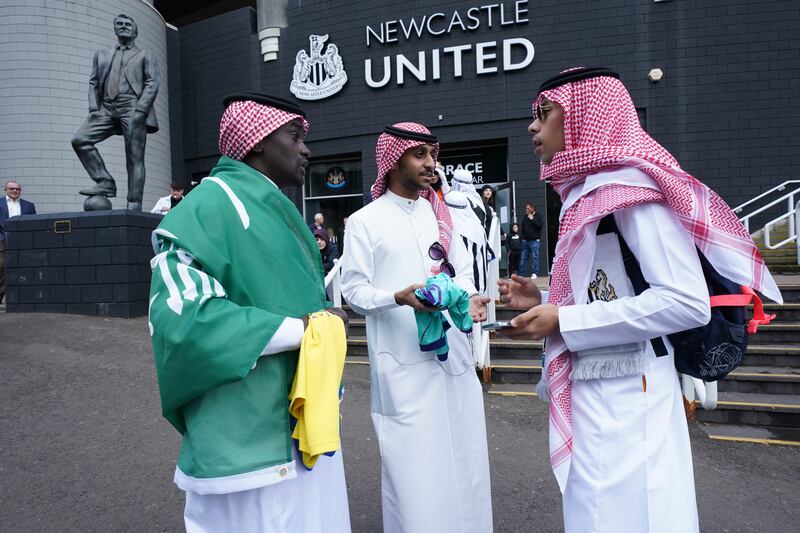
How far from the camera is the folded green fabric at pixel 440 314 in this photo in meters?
2.30

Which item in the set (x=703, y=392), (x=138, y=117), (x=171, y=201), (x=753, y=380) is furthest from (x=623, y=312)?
(x=171, y=201)

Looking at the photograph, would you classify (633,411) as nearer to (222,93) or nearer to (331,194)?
(331,194)

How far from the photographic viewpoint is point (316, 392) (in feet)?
5.41

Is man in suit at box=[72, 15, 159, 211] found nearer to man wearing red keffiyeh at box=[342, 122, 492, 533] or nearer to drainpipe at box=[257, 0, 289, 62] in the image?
man wearing red keffiyeh at box=[342, 122, 492, 533]

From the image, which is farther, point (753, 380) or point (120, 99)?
point (120, 99)

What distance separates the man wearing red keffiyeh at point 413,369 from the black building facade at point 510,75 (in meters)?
10.3

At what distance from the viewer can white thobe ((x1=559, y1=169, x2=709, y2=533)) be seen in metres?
1.53

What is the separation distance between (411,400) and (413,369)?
146mm

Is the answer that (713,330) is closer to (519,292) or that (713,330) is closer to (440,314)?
(519,292)

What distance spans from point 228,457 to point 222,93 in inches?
629

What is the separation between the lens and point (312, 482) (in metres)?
1.83

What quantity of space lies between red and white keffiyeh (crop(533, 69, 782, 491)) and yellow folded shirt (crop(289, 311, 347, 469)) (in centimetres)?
68

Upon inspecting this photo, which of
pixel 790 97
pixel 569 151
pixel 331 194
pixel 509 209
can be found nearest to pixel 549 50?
pixel 509 209

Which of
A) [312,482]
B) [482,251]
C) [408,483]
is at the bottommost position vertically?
[408,483]
